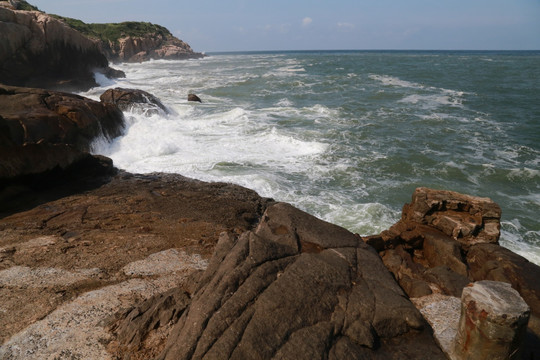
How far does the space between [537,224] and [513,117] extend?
44.2 ft

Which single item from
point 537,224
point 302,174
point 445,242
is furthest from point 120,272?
point 537,224

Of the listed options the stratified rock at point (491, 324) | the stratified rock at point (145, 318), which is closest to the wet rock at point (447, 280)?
the stratified rock at point (491, 324)

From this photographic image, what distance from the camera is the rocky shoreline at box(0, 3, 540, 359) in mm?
3496

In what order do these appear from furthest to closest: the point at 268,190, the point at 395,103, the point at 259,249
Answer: the point at 395,103 → the point at 268,190 → the point at 259,249

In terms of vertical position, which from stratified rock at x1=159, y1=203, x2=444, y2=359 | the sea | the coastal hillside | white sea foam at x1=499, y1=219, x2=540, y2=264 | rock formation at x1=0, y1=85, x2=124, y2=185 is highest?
the coastal hillside

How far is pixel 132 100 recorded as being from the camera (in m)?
17.8

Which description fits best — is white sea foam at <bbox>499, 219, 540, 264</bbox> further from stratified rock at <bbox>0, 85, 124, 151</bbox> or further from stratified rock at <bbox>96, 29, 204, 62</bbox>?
stratified rock at <bbox>96, 29, 204, 62</bbox>

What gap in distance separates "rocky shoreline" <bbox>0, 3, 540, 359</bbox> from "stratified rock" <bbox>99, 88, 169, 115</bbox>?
8.30 meters

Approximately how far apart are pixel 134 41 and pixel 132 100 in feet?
210

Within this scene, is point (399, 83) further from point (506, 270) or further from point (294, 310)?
point (294, 310)

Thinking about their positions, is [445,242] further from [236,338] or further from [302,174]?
[302,174]

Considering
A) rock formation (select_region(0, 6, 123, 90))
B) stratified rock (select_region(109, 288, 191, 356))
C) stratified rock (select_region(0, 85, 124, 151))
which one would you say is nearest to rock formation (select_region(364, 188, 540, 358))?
stratified rock (select_region(109, 288, 191, 356))

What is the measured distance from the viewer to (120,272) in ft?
17.9

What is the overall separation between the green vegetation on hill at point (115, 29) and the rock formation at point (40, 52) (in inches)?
1657
